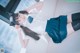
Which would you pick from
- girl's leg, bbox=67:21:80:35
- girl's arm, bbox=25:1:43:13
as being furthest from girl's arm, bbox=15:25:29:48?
girl's leg, bbox=67:21:80:35

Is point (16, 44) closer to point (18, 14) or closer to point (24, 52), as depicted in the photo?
point (24, 52)

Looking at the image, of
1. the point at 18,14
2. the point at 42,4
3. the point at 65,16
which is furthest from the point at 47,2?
the point at 18,14

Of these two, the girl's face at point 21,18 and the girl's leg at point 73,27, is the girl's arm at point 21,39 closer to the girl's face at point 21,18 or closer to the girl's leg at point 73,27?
the girl's face at point 21,18

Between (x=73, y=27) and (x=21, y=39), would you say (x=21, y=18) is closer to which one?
(x=21, y=39)

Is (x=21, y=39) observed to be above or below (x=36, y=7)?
below

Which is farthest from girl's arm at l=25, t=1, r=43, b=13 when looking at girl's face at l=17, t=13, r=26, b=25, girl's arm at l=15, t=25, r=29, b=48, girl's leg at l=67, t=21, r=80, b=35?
girl's leg at l=67, t=21, r=80, b=35

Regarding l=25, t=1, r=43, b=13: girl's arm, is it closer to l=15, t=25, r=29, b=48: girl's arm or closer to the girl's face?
the girl's face

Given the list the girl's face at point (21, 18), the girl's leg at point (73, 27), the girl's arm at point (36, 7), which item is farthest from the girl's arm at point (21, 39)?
the girl's leg at point (73, 27)

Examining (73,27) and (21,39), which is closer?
(21,39)

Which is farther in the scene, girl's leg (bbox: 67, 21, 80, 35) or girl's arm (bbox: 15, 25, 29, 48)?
girl's leg (bbox: 67, 21, 80, 35)

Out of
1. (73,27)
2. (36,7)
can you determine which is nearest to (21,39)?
(36,7)

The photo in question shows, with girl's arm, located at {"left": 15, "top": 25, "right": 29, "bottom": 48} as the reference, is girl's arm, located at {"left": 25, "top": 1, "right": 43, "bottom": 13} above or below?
above

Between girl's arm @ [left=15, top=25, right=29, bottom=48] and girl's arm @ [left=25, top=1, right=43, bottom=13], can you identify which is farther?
girl's arm @ [left=25, top=1, right=43, bottom=13]

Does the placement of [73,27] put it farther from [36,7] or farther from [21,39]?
[21,39]
